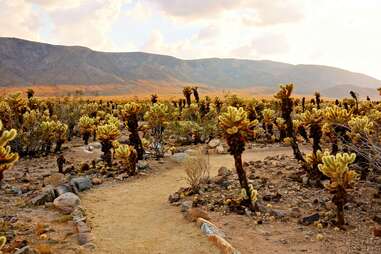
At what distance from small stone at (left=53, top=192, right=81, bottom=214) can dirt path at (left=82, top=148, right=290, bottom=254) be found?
0.40m

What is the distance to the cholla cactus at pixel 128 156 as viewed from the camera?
1522cm

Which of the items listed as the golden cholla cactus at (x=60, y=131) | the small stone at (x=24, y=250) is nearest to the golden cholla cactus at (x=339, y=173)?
the small stone at (x=24, y=250)

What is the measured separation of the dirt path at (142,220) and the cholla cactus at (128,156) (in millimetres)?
611

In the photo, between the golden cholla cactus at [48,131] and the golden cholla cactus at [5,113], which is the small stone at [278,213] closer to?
the golden cholla cactus at [48,131]

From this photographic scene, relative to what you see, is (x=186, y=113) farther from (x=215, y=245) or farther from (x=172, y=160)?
(x=215, y=245)

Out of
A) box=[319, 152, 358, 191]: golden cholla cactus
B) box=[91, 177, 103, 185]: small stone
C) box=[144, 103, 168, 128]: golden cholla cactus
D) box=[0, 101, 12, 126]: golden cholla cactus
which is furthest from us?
box=[0, 101, 12, 126]: golden cholla cactus

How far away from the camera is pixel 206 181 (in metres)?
13.1

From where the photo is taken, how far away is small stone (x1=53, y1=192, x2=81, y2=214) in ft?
36.6

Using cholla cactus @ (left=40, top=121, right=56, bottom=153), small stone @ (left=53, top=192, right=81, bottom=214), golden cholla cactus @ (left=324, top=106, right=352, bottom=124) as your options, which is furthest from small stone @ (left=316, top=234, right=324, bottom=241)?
cholla cactus @ (left=40, top=121, right=56, bottom=153)

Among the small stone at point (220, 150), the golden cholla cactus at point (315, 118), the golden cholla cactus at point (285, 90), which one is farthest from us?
the small stone at point (220, 150)

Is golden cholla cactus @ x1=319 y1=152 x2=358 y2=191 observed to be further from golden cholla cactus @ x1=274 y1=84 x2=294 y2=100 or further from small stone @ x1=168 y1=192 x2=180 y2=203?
golden cholla cactus @ x1=274 y1=84 x2=294 y2=100

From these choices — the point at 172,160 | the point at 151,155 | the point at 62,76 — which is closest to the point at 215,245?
the point at 172,160

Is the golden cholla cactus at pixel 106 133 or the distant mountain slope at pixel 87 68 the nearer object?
the golden cholla cactus at pixel 106 133

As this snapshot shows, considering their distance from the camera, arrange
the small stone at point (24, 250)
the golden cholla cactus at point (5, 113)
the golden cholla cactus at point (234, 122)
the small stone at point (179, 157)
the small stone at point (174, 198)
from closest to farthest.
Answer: the small stone at point (24, 250) < the golden cholla cactus at point (234, 122) < the small stone at point (174, 198) < the small stone at point (179, 157) < the golden cholla cactus at point (5, 113)
